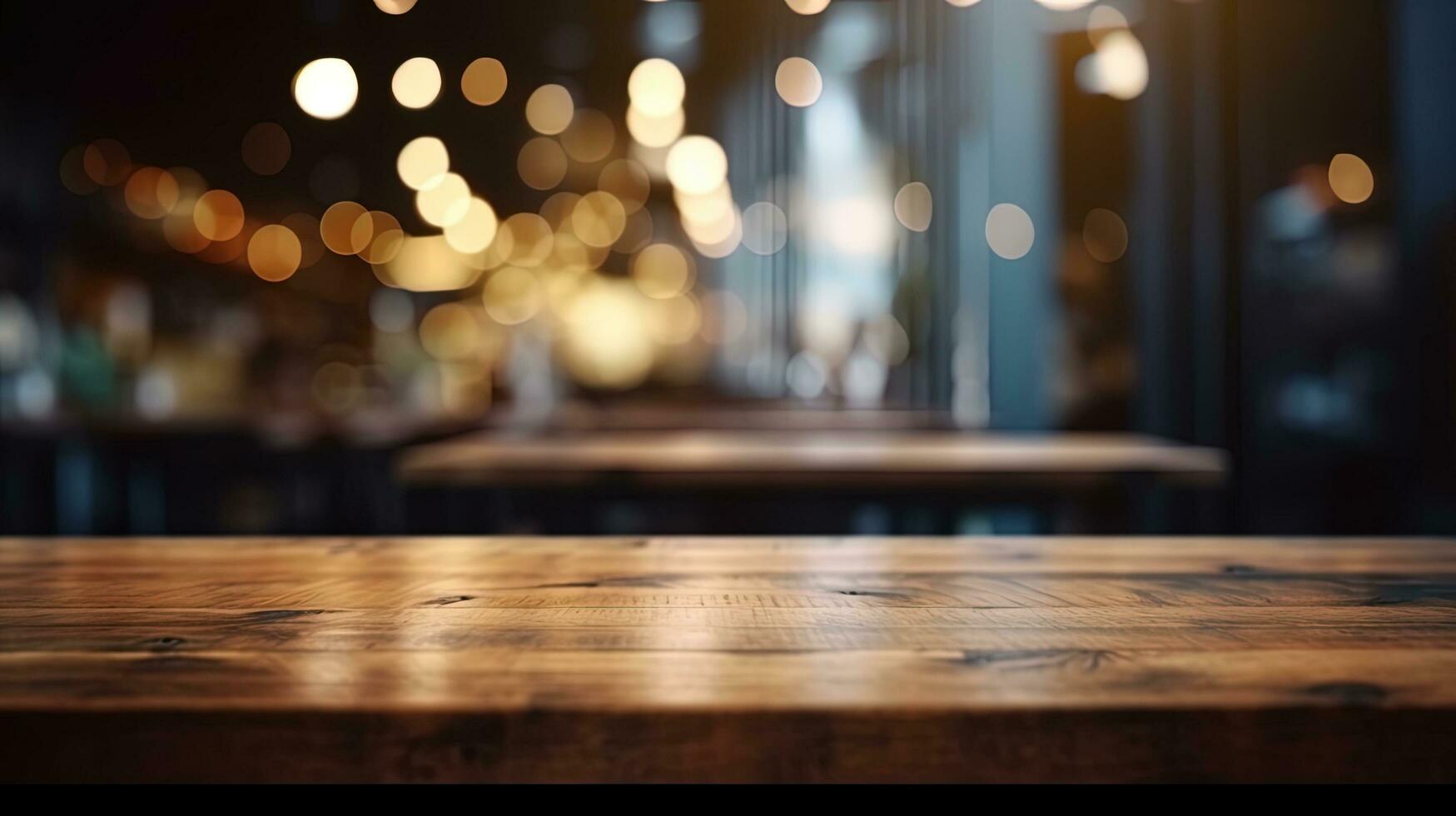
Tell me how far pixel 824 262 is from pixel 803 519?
4779mm

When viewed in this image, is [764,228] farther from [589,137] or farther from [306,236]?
[306,236]

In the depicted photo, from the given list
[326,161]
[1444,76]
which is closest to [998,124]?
[1444,76]

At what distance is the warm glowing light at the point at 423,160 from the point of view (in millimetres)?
5117

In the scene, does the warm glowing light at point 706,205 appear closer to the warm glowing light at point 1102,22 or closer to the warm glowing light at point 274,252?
the warm glowing light at point 1102,22

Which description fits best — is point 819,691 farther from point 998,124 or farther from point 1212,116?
point 998,124

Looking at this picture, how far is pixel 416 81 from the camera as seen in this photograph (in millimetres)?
3645

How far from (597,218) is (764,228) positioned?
1.70 metres

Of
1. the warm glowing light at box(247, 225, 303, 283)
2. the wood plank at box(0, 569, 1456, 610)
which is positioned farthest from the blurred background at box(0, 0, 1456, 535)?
the wood plank at box(0, 569, 1456, 610)

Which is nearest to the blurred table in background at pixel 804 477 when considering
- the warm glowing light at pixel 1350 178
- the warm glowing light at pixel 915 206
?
the warm glowing light at pixel 1350 178

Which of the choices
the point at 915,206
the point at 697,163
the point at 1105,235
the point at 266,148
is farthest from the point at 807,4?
the point at 266,148

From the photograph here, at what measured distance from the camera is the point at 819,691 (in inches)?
23.5

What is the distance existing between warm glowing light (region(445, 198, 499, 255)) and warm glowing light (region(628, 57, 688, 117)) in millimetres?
2047

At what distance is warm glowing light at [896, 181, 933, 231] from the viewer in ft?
19.0

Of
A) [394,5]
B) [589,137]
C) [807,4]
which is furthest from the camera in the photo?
[589,137]
